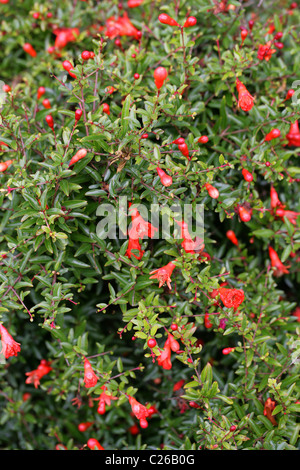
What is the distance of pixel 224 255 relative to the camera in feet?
6.80

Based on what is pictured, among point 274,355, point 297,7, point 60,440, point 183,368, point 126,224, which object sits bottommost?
point 60,440

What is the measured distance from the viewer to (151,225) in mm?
1609

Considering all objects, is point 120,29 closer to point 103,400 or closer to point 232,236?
point 232,236

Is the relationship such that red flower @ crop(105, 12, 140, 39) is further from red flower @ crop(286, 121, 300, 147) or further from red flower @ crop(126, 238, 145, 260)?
red flower @ crop(126, 238, 145, 260)

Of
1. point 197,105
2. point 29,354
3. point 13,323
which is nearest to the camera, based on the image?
point 197,105

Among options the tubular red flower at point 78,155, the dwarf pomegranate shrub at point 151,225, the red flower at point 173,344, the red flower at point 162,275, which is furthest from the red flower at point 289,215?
the tubular red flower at point 78,155

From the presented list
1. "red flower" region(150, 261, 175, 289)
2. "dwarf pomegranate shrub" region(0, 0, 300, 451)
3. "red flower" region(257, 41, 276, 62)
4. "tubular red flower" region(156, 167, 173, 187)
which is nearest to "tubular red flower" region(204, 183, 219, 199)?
"dwarf pomegranate shrub" region(0, 0, 300, 451)

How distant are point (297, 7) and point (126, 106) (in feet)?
4.82

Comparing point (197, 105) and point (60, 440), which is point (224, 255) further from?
point (60, 440)

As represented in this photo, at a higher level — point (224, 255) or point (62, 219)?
point (62, 219)

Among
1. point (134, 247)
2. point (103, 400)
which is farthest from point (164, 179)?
point (103, 400)

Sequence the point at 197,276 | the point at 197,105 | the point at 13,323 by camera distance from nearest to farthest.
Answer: the point at 197,276
the point at 197,105
the point at 13,323

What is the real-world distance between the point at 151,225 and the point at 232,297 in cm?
42

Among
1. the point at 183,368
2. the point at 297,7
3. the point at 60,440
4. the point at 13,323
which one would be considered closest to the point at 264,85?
the point at 297,7
